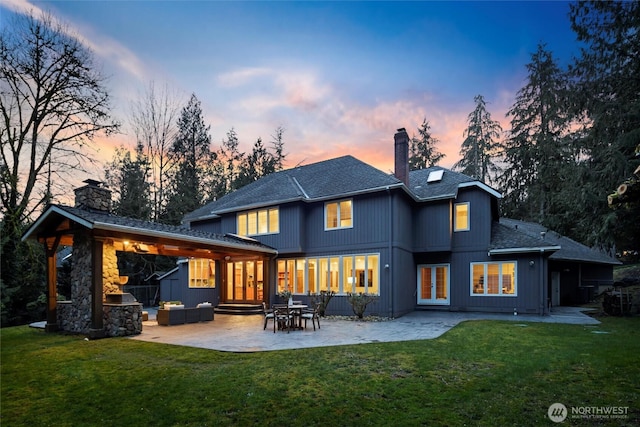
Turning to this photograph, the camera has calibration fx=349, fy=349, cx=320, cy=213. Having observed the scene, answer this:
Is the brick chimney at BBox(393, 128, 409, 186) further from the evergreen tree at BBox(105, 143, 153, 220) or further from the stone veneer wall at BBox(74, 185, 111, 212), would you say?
the evergreen tree at BBox(105, 143, 153, 220)

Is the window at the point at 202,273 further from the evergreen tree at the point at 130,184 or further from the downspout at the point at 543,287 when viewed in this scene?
the downspout at the point at 543,287

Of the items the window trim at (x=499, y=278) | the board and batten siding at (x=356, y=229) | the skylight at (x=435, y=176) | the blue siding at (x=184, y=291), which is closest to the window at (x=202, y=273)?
the blue siding at (x=184, y=291)

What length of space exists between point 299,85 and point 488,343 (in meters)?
13.6

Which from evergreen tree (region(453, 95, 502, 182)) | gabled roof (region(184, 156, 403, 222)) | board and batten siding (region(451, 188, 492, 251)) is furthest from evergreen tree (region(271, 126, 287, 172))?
board and batten siding (region(451, 188, 492, 251))

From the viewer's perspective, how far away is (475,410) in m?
4.23

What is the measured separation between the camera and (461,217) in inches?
626

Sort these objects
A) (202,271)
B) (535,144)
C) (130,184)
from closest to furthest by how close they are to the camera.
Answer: (202,271), (535,144), (130,184)

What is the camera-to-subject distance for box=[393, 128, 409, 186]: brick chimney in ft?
50.1

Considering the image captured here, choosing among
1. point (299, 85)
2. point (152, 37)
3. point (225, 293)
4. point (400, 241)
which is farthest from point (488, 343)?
point (152, 37)

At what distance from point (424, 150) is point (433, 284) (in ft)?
79.4

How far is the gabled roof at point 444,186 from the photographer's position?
15258 millimetres
